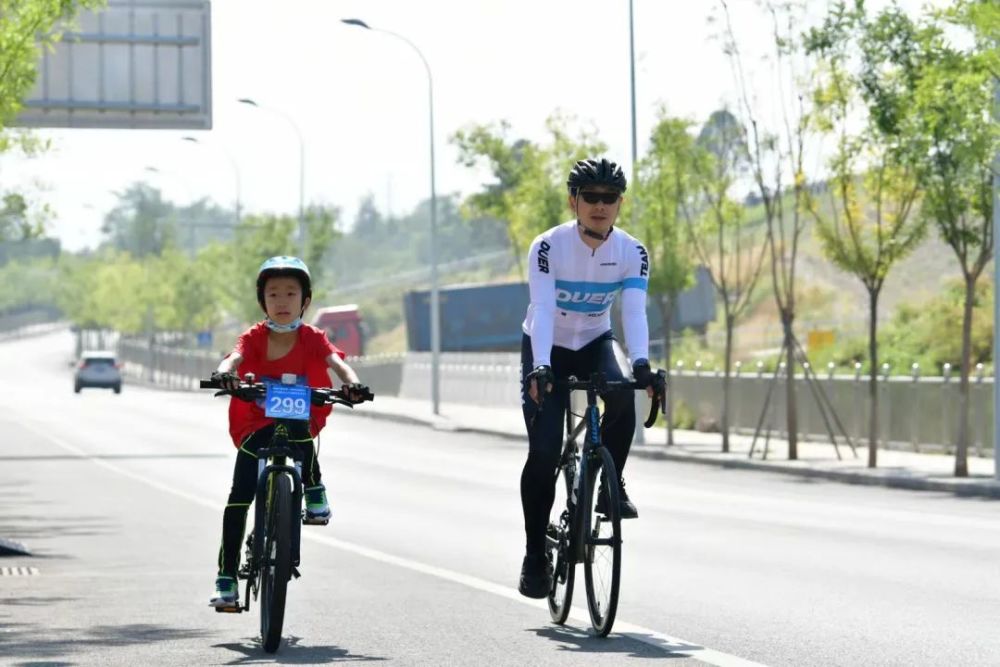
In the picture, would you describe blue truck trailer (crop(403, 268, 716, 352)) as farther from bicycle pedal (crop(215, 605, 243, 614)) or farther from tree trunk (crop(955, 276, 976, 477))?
bicycle pedal (crop(215, 605, 243, 614))

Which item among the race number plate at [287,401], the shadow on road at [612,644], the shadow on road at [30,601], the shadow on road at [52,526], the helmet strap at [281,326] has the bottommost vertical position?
the shadow on road at [52,526]

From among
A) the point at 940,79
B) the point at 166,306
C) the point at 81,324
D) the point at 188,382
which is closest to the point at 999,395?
the point at 940,79

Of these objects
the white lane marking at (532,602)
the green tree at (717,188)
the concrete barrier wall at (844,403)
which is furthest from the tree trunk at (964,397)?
the white lane marking at (532,602)

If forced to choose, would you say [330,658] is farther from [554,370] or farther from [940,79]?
[940,79]

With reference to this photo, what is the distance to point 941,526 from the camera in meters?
17.5

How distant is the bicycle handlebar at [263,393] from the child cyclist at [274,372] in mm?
73

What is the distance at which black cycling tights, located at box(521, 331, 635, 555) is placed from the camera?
31.0 feet

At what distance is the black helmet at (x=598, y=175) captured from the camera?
9555mm

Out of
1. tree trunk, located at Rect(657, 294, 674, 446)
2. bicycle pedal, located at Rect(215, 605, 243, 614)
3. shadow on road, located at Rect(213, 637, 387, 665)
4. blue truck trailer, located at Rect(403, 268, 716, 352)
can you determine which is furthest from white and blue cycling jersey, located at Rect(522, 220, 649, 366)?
blue truck trailer, located at Rect(403, 268, 716, 352)

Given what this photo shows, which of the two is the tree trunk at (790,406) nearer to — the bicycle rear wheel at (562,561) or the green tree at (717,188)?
the green tree at (717,188)

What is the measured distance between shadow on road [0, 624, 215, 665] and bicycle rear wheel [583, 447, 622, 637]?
181 centimetres

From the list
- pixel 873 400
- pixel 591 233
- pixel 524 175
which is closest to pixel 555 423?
pixel 591 233

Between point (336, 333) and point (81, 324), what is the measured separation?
7575 cm

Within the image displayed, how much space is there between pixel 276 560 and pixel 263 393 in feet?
2.30
